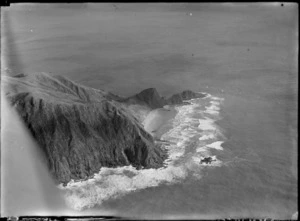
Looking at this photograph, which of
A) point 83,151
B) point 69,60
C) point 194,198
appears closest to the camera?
point 194,198

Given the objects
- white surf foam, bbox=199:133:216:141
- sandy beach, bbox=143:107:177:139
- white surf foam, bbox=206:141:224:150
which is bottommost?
white surf foam, bbox=206:141:224:150

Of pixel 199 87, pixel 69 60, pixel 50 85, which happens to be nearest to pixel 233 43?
pixel 199 87

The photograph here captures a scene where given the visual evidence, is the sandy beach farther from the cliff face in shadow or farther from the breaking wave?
the cliff face in shadow

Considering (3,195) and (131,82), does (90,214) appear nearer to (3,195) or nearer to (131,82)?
(3,195)

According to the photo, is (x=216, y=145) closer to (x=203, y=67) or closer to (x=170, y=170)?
(x=170, y=170)

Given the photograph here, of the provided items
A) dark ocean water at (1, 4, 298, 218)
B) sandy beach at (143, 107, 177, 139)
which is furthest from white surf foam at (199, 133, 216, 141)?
sandy beach at (143, 107, 177, 139)

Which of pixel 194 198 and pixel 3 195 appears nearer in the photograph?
pixel 3 195
